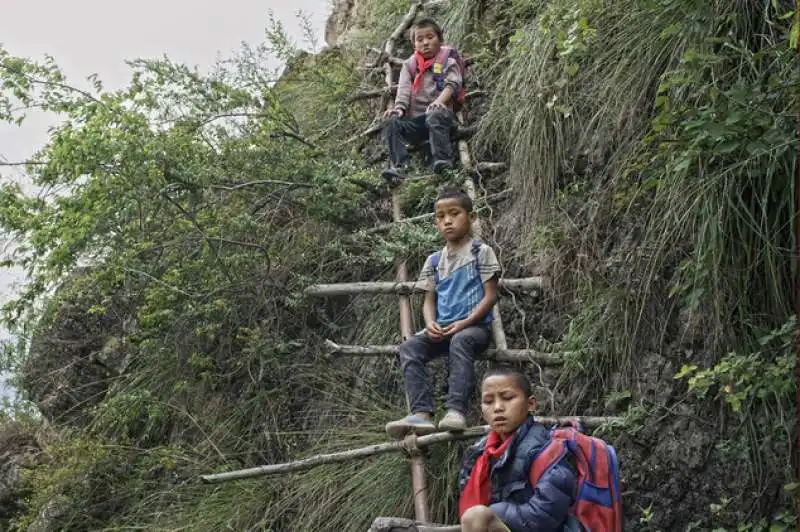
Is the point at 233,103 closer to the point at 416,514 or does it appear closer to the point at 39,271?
the point at 39,271

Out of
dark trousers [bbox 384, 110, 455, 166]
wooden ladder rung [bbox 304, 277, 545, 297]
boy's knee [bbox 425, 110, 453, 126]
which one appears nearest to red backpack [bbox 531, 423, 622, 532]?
wooden ladder rung [bbox 304, 277, 545, 297]

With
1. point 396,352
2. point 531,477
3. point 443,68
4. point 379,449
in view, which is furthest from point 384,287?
point 531,477

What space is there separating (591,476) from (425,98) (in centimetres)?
390

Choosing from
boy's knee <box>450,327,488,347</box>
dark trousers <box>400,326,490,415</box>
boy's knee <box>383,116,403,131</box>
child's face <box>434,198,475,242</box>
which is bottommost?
dark trousers <box>400,326,490,415</box>

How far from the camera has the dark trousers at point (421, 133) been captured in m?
6.59

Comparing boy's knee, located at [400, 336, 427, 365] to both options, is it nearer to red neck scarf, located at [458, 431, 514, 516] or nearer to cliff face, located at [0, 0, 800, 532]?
cliff face, located at [0, 0, 800, 532]

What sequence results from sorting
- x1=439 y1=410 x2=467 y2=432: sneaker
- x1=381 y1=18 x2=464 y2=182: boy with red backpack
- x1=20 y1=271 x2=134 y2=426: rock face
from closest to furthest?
1. x1=439 y1=410 x2=467 y2=432: sneaker
2. x1=381 y1=18 x2=464 y2=182: boy with red backpack
3. x1=20 y1=271 x2=134 y2=426: rock face

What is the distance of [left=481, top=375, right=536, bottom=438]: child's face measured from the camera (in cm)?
393

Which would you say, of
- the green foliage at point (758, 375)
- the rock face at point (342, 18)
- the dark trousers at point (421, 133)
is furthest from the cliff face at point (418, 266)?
the rock face at point (342, 18)

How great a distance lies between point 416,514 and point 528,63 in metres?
2.95

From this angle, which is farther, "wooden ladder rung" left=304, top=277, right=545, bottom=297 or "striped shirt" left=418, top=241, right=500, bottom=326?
"wooden ladder rung" left=304, top=277, right=545, bottom=297

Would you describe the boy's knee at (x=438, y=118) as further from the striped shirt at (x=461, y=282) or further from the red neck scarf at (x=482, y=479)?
the red neck scarf at (x=482, y=479)

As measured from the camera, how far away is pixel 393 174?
21.7 ft

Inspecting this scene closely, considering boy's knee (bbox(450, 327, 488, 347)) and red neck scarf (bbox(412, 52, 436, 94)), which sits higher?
red neck scarf (bbox(412, 52, 436, 94))
